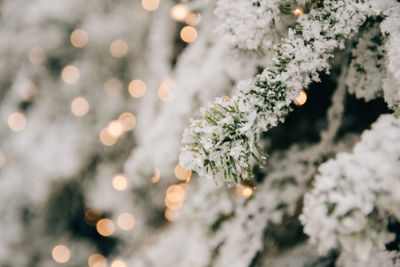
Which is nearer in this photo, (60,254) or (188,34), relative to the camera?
(188,34)

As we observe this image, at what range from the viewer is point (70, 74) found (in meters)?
1.12

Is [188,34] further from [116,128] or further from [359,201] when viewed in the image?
[359,201]

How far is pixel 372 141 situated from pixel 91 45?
1105 mm

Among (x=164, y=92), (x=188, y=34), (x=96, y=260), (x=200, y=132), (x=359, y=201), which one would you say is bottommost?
(x=359, y=201)

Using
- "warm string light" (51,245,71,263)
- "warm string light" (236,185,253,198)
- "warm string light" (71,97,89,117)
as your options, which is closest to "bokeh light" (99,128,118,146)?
"warm string light" (71,97,89,117)

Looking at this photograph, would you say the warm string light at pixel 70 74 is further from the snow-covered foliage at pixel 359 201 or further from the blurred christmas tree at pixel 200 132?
the snow-covered foliage at pixel 359 201

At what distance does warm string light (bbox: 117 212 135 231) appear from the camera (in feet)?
3.63

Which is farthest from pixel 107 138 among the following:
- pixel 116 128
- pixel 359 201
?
pixel 359 201

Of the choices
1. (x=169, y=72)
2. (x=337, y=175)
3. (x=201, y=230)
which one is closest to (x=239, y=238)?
(x=201, y=230)

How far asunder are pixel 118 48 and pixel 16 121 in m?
0.56

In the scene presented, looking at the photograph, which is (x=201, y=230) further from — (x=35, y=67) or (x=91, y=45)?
(x=35, y=67)

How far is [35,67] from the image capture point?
3.69 feet

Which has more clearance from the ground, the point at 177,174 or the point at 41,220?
the point at 41,220

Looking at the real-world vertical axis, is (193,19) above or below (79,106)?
below
